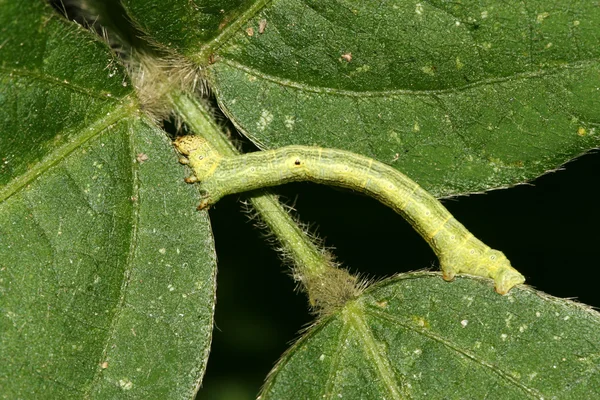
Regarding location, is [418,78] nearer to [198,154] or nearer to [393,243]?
[198,154]

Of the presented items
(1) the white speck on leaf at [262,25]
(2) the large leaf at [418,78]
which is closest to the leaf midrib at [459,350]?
(2) the large leaf at [418,78]

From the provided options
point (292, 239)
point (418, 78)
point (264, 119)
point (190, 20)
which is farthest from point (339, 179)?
point (190, 20)

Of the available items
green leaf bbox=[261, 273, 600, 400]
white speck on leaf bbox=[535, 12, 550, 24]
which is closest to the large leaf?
white speck on leaf bbox=[535, 12, 550, 24]

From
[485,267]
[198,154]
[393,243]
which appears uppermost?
[198,154]

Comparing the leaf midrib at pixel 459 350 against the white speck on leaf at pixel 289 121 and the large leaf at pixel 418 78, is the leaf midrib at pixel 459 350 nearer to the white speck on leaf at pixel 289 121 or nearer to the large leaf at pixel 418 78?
the large leaf at pixel 418 78

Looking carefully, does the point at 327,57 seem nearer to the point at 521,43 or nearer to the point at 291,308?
the point at 521,43

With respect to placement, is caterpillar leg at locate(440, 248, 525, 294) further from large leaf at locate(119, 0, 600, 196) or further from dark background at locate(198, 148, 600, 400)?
dark background at locate(198, 148, 600, 400)

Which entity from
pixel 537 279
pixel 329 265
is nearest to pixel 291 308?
pixel 329 265
